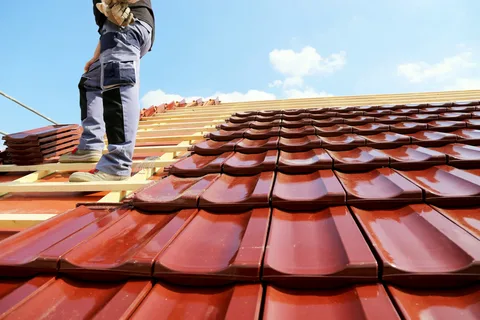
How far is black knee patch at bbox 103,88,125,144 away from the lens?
2.26 metres

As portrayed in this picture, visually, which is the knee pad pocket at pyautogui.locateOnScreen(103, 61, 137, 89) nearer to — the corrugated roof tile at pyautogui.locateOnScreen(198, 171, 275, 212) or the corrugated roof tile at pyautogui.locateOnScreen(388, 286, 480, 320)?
the corrugated roof tile at pyautogui.locateOnScreen(198, 171, 275, 212)

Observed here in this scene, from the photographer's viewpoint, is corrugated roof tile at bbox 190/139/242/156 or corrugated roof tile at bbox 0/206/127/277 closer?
corrugated roof tile at bbox 0/206/127/277

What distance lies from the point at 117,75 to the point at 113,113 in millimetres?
283

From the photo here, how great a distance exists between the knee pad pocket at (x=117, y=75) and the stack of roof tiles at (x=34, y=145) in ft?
3.80

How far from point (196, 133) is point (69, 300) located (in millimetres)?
2690

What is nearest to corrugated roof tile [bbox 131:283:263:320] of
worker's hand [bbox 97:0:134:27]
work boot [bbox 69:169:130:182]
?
work boot [bbox 69:169:130:182]

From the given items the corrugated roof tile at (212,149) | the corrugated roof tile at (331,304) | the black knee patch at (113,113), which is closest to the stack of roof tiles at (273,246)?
the corrugated roof tile at (331,304)

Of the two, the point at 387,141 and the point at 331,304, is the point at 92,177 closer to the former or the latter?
the point at 331,304

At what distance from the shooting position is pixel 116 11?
7.47 ft

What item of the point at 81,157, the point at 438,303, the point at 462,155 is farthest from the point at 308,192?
the point at 81,157

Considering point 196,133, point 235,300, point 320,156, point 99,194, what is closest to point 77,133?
point 196,133

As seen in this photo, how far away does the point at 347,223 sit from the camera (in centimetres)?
108

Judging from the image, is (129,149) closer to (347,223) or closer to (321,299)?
(347,223)

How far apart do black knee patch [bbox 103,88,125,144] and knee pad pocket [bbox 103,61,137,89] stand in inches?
2.0
